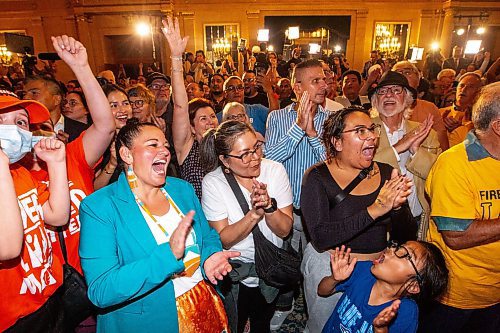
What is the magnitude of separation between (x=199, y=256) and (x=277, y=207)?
67 centimetres

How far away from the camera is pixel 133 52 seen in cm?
1844

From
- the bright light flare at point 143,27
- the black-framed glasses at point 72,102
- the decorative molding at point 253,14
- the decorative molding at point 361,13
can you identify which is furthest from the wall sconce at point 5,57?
the decorative molding at point 361,13

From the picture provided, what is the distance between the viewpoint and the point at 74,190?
2.13 m

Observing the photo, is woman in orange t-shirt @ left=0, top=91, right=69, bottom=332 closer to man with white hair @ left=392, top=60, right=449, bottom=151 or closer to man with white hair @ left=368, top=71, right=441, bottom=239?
man with white hair @ left=368, top=71, right=441, bottom=239

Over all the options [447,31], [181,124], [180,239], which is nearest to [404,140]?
[181,124]

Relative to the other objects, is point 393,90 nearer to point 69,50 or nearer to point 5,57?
point 69,50

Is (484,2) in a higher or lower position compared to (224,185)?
higher

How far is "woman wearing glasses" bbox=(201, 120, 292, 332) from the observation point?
2191mm

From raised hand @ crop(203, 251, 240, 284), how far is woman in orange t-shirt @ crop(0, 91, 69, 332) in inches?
31.3

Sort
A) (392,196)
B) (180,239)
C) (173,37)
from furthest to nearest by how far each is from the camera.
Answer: (173,37) < (392,196) < (180,239)

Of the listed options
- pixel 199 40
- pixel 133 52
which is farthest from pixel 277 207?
pixel 133 52

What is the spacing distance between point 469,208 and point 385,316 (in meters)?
0.91

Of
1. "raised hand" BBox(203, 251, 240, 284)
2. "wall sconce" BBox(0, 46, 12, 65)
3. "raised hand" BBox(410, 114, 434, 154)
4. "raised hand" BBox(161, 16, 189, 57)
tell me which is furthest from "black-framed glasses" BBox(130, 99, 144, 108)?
"wall sconce" BBox(0, 46, 12, 65)

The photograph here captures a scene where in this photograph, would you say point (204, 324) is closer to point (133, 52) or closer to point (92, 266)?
point (92, 266)
